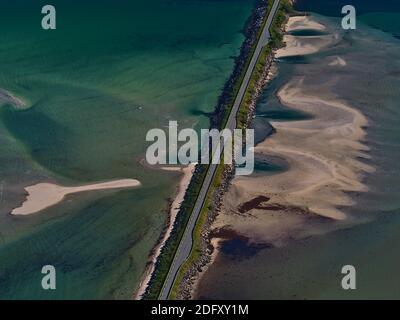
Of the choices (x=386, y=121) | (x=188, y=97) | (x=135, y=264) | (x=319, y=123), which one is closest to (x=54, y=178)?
(x=135, y=264)

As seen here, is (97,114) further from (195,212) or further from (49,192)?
(195,212)

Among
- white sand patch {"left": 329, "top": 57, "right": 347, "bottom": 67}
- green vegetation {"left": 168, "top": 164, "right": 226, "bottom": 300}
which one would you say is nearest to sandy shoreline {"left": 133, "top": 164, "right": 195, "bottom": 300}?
green vegetation {"left": 168, "top": 164, "right": 226, "bottom": 300}

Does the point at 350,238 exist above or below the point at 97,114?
below

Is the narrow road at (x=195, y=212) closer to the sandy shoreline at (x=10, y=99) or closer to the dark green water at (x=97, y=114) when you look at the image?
the dark green water at (x=97, y=114)

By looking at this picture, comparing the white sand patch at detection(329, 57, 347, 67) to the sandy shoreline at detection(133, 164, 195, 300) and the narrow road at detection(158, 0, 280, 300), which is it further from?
the sandy shoreline at detection(133, 164, 195, 300)

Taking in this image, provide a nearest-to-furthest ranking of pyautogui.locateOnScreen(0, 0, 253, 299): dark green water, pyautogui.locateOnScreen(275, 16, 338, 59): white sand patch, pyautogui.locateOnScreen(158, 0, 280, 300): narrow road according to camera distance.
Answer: pyautogui.locateOnScreen(158, 0, 280, 300): narrow road → pyautogui.locateOnScreen(0, 0, 253, 299): dark green water → pyautogui.locateOnScreen(275, 16, 338, 59): white sand patch

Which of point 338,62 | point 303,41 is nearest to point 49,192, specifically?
point 338,62
